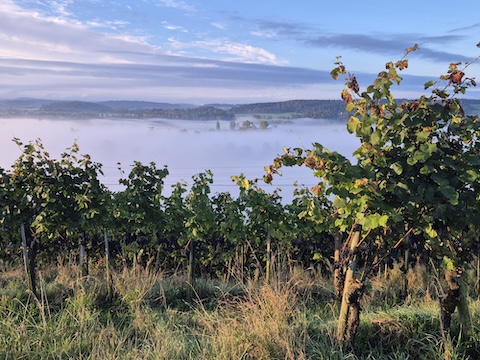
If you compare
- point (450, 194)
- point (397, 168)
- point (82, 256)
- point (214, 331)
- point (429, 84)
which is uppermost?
point (429, 84)

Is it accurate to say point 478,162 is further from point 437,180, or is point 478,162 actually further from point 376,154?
point 376,154

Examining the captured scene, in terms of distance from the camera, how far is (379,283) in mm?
6672

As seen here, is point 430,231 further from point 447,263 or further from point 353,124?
point 353,124

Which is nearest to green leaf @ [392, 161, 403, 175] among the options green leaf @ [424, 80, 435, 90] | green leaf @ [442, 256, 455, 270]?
green leaf @ [424, 80, 435, 90]

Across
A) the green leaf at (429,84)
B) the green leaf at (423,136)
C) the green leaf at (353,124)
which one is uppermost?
the green leaf at (429,84)

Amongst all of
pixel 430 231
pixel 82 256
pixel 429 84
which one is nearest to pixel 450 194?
pixel 430 231

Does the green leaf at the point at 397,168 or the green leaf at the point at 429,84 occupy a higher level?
the green leaf at the point at 429,84

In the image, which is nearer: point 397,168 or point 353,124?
point 397,168

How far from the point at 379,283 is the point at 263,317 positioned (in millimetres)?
2817

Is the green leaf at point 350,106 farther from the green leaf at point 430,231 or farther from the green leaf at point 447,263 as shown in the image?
the green leaf at point 447,263

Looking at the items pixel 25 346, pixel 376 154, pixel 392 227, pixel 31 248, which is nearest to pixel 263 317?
pixel 392 227

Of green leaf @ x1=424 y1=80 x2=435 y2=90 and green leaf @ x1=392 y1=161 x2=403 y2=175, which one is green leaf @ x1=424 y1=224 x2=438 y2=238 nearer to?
green leaf @ x1=392 y1=161 x2=403 y2=175

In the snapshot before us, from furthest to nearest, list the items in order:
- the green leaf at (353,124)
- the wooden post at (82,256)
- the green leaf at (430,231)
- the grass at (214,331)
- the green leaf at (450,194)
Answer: the wooden post at (82,256) < the grass at (214,331) < the green leaf at (430,231) < the green leaf at (353,124) < the green leaf at (450,194)

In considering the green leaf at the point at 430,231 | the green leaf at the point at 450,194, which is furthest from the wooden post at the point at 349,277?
the green leaf at the point at 450,194
